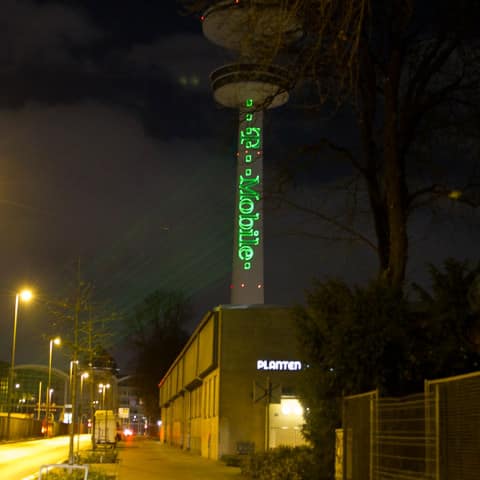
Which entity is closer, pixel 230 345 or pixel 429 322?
pixel 429 322

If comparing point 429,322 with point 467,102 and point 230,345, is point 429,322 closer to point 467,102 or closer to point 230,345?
point 467,102

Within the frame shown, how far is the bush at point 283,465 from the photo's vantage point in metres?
19.7

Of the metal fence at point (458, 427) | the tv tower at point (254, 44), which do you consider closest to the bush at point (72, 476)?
the tv tower at point (254, 44)

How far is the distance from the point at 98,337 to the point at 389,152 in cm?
1411

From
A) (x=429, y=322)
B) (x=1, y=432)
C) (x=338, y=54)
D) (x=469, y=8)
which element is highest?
(x=469, y=8)

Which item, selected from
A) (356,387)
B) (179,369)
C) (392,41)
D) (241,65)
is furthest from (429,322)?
(179,369)

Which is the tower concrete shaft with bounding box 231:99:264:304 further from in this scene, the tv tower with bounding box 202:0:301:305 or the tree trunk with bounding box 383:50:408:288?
the tv tower with bounding box 202:0:301:305

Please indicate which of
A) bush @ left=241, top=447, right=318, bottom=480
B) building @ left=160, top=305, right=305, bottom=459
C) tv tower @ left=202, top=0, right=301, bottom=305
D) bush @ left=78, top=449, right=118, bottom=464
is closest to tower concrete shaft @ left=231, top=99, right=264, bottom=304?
building @ left=160, top=305, right=305, bottom=459

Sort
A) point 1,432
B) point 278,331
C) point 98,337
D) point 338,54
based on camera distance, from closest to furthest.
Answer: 1. point 338,54
2. point 98,337
3. point 278,331
4. point 1,432

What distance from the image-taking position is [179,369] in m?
62.9

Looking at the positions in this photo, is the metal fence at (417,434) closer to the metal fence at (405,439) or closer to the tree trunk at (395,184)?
the metal fence at (405,439)

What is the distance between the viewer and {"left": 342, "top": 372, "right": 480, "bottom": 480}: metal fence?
32.3ft

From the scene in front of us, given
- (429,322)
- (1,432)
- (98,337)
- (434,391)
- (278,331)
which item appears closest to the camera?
(434,391)

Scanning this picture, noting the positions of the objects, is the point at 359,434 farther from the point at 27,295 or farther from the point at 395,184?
the point at 27,295
